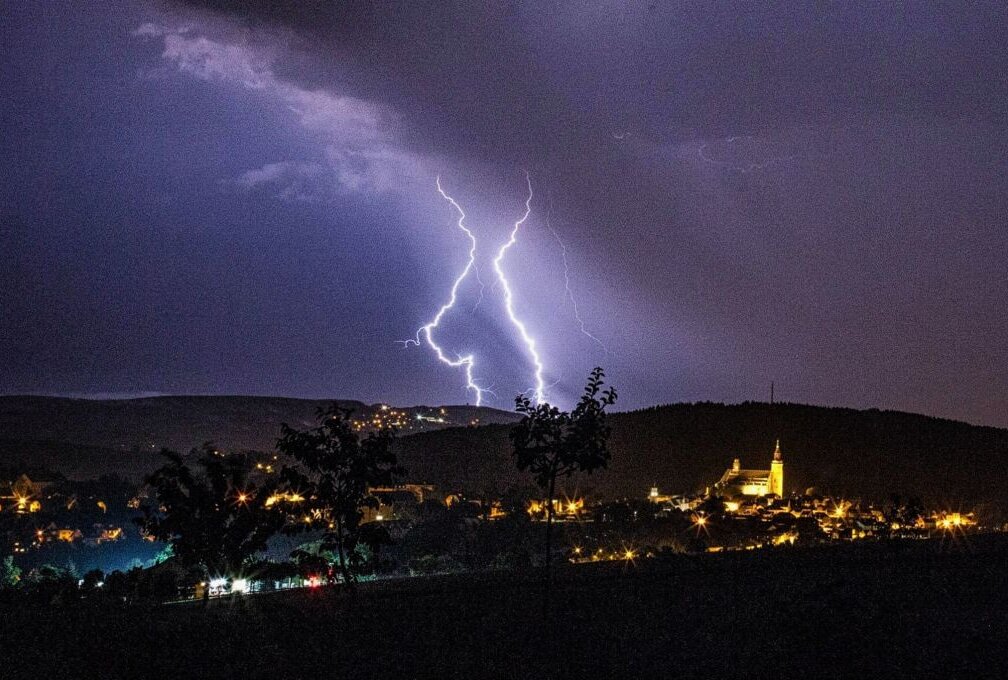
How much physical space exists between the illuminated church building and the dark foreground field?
76454mm

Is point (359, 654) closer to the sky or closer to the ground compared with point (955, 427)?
closer to the ground

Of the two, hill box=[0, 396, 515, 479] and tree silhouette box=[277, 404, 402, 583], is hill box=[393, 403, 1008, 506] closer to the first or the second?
hill box=[0, 396, 515, 479]

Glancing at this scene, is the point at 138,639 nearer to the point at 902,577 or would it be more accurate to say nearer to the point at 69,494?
the point at 902,577

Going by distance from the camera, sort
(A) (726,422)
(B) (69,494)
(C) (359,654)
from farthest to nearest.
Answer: (A) (726,422), (B) (69,494), (C) (359,654)

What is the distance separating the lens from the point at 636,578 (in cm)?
2033

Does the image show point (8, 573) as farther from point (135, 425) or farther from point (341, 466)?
point (135, 425)

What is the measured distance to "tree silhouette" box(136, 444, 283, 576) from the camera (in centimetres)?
1432

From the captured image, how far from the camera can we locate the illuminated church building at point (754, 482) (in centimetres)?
9356

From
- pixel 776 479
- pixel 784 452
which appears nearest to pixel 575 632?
pixel 776 479

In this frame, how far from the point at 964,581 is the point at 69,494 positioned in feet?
262

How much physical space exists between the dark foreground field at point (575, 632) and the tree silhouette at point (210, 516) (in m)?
1.36

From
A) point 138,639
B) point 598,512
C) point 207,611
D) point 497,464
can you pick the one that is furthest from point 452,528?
point 497,464

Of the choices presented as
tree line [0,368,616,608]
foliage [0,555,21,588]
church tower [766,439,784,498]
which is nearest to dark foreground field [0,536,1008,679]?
tree line [0,368,616,608]

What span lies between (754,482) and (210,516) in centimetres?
9114
